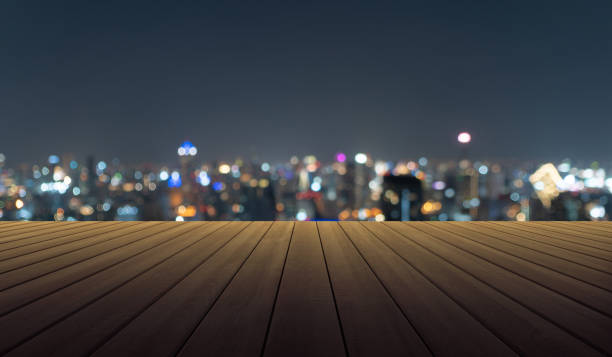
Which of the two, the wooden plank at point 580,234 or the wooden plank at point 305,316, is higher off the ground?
the wooden plank at point 580,234

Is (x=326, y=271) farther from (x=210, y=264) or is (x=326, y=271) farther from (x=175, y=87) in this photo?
(x=175, y=87)

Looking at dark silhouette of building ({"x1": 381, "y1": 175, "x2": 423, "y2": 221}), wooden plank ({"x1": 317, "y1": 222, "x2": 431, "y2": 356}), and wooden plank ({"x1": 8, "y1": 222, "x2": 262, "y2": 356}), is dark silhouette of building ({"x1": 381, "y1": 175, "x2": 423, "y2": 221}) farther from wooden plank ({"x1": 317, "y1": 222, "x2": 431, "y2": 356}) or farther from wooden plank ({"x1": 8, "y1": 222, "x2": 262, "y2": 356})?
wooden plank ({"x1": 8, "y1": 222, "x2": 262, "y2": 356})

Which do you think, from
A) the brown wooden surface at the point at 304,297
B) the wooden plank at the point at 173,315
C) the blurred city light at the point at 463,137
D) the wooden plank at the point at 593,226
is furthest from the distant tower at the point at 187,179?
the wooden plank at the point at 173,315

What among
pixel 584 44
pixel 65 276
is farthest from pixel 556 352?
pixel 584 44

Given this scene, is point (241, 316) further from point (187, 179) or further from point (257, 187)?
point (187, 179)

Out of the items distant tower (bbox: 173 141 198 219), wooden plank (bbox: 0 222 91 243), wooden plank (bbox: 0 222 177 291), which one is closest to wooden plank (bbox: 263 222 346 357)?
wooden plank (bbox: 0 222 177 291)

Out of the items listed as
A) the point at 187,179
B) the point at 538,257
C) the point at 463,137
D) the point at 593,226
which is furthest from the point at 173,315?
the point at 187,179

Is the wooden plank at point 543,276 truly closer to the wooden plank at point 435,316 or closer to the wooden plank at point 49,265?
the wooden plank at point 435,316
